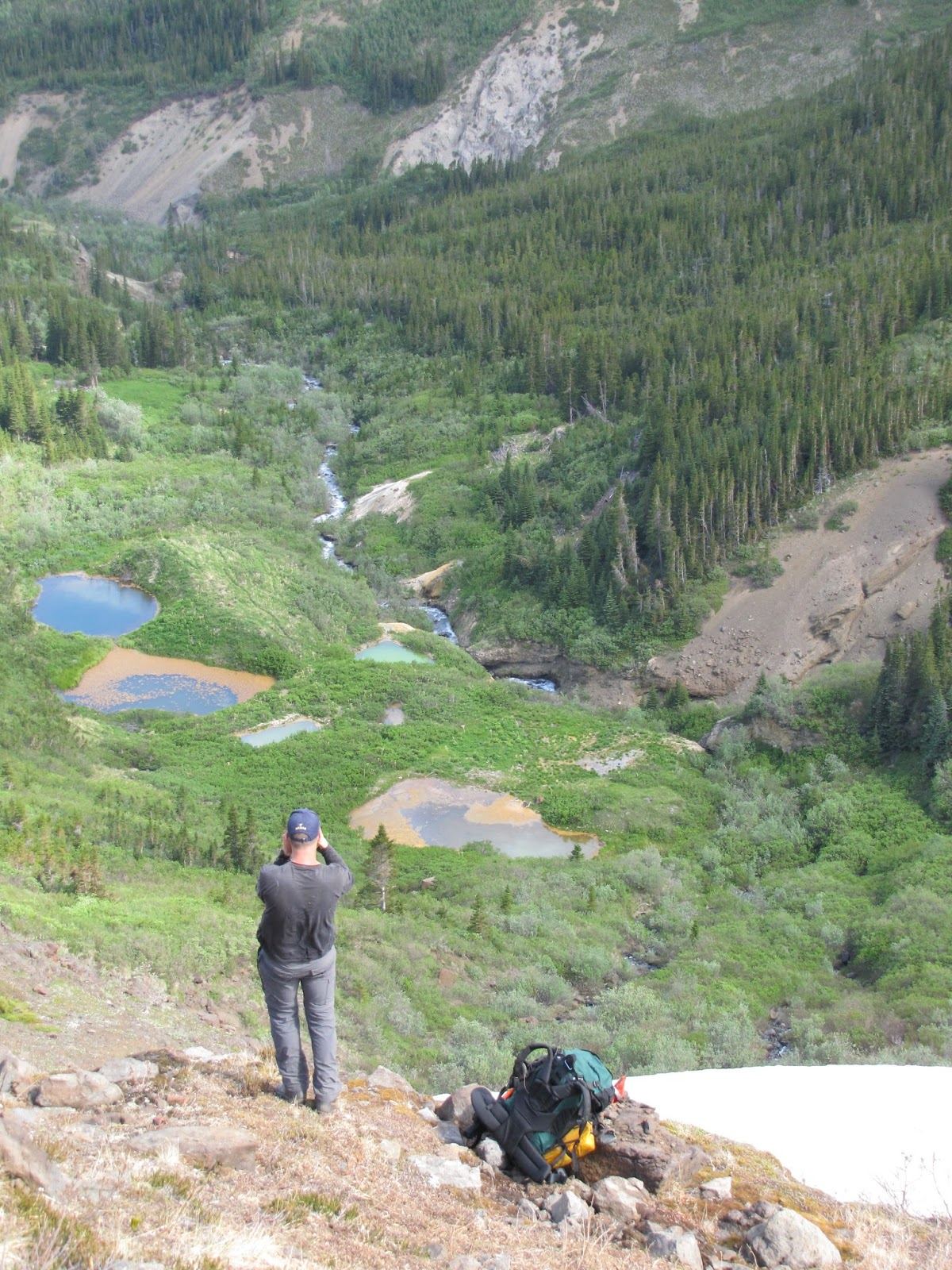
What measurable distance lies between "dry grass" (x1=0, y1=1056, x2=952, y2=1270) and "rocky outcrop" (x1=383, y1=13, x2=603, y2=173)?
557 ft

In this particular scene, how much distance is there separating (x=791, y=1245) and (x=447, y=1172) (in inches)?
112

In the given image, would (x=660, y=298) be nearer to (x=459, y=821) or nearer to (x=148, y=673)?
(x=148, y=673)

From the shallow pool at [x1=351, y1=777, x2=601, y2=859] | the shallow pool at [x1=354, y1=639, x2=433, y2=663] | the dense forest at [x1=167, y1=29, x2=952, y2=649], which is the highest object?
the dense forest at [x1=167, y1=29, x2=952, y2=649]

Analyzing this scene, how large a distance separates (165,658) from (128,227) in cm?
12395

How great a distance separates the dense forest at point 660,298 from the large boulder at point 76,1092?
159 feet

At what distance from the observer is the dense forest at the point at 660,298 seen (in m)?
60.5

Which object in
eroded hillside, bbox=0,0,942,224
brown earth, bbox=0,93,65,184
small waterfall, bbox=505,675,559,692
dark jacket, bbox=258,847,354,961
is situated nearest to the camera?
dark jacket, bbox=258,847,354,961

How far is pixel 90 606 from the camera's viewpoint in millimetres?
57406

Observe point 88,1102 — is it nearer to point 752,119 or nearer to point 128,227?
point 752,119

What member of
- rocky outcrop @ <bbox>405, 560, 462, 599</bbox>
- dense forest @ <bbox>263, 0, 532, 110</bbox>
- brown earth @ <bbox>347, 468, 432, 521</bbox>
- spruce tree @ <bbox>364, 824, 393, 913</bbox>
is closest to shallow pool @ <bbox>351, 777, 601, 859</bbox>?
spruce tree @ <bbox>364, 824, 393, 913</bbox>

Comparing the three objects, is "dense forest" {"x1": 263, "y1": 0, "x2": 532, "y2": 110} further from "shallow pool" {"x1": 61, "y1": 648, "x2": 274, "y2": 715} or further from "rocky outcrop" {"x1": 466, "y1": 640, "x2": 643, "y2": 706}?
"shallow pool" {"x1": 61, "y1": 648, "x2": 274, "y2": 715}

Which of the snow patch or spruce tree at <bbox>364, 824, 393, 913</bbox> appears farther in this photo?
spruce tree at <bbox>364, 824, 393, 913</bbox>

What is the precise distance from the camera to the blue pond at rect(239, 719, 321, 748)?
4625 cm

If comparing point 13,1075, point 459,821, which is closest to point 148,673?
point 459,821
